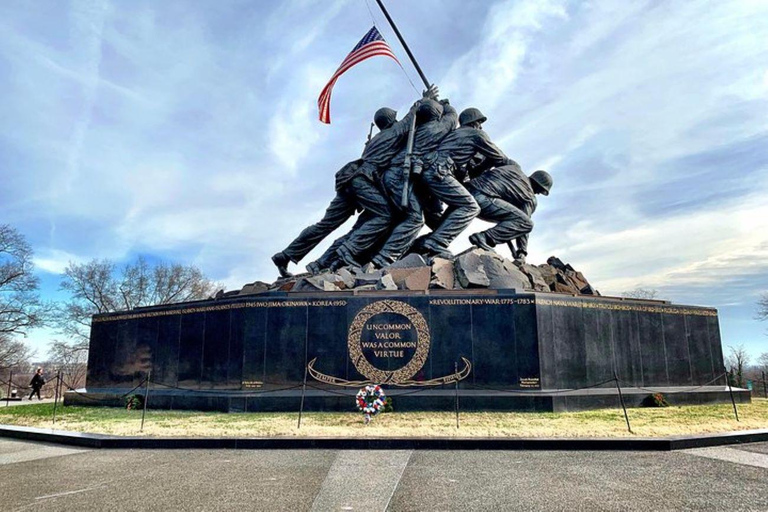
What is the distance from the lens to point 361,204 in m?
17.1

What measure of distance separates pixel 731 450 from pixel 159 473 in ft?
25.3

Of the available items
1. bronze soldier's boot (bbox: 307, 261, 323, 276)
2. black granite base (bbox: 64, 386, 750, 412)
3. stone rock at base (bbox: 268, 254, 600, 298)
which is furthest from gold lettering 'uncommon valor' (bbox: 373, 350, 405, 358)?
bronze soldier's boot (bbox: 307, 261, 323, 276)

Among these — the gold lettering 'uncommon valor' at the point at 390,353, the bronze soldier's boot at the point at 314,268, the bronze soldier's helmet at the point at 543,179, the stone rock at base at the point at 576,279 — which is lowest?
the gold lettering 'uncommon valor' at the point at 390,353

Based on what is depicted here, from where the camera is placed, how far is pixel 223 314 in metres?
13.0

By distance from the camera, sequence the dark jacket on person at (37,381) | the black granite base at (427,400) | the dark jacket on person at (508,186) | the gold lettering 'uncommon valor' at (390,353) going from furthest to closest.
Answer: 1. the dark jacket on person at (37,381)
2. the dark jacket on person at (508,186)
3. the gold lettering 'uncommon valor' at (390,353)
4. the black granite base at (427,400)

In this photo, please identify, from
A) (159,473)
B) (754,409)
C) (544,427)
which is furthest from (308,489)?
(754,409)

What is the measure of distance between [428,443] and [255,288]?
894cm

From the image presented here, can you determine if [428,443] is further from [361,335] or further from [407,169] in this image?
[407,169]

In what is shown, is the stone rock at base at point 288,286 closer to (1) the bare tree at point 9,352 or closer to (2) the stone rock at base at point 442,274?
(2) the stone rock at base at point 442,274

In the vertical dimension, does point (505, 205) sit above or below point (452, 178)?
below

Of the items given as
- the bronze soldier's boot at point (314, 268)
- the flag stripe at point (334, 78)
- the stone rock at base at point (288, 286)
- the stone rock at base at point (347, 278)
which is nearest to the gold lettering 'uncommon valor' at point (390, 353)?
the stone rock at base at point (347, 278)

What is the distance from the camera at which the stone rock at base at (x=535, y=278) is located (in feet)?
48.1

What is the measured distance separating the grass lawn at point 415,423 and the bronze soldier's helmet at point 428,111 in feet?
31.6

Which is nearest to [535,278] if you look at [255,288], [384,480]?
[255,288]
